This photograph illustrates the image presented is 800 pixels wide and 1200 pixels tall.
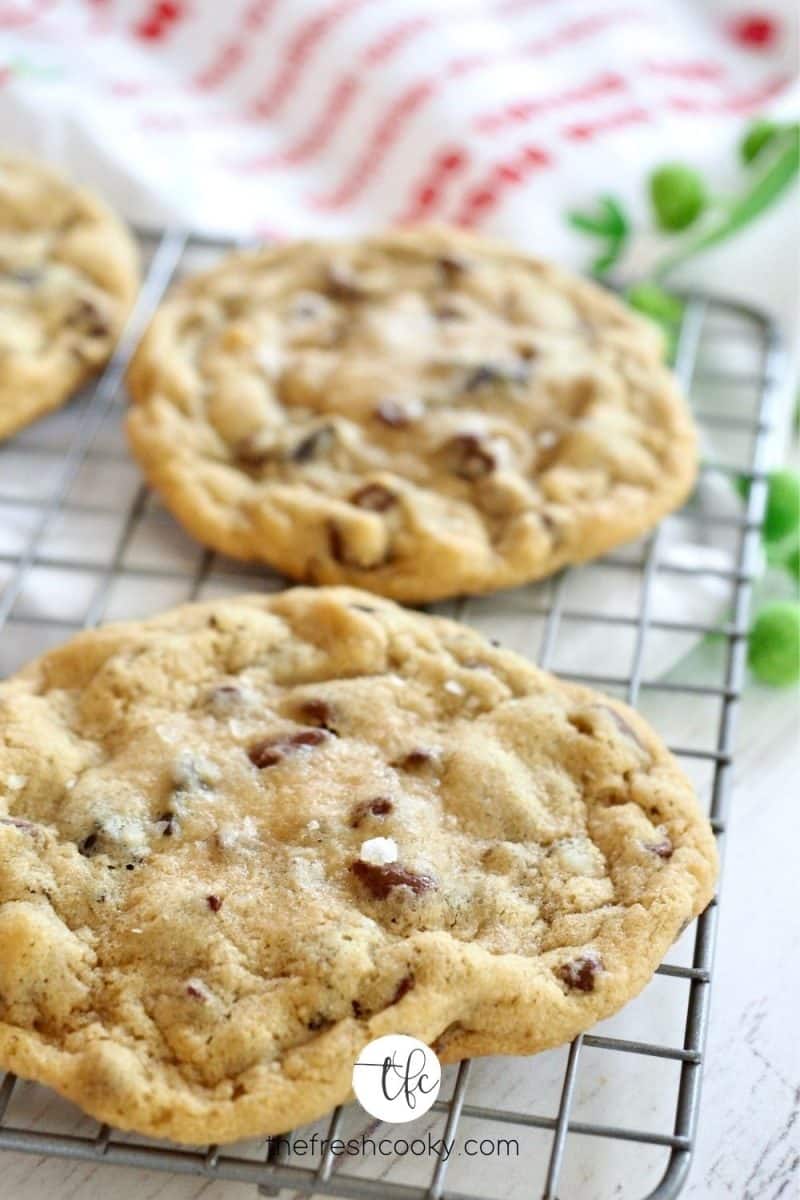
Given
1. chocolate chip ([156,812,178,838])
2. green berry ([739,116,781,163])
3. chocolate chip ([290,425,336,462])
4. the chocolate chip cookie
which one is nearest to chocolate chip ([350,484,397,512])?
chocolate chip ([290,425,336,462])

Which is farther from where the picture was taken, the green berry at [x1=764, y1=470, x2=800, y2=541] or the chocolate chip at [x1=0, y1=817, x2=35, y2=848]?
the green berry at [x1=764, y1=470, x2=800, y2=541]

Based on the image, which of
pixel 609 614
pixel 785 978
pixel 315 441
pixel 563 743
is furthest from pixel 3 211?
pixel 785 978

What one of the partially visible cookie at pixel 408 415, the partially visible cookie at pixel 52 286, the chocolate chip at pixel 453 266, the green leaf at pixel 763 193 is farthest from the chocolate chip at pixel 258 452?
the green leaf at pixel 763 193

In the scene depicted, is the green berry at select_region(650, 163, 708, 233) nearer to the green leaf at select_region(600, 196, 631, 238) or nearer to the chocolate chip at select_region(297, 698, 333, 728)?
the green leaf at select_region(600, 196, 631, 238)

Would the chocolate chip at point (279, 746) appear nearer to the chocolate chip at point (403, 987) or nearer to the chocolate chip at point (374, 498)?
the chocolate chip at point (403, 987)

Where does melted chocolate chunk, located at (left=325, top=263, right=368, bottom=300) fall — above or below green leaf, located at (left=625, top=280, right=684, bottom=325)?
above

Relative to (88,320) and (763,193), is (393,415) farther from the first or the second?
(763,193)
